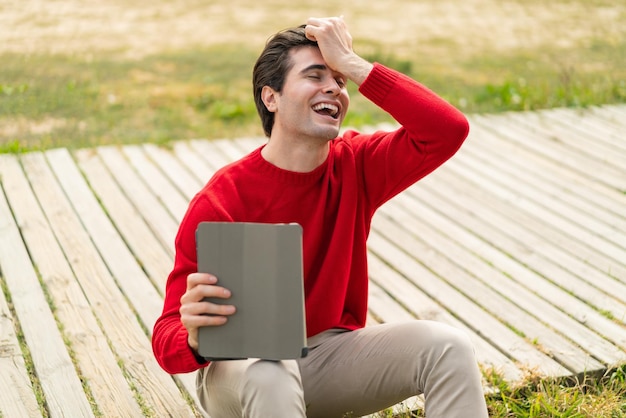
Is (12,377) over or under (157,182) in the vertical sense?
over

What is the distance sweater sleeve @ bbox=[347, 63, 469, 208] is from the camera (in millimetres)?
2408

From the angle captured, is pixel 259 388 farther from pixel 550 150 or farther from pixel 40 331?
pixel 550 150

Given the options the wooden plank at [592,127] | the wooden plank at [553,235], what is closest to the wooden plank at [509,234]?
the wooden plank at [553,235]

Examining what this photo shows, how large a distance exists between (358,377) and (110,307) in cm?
136

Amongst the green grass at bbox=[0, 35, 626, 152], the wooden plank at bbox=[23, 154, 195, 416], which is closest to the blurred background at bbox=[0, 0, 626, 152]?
the green grass at bbox=[0, 35, 626, 152]

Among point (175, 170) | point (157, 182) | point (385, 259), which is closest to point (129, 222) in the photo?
point (157, 182)

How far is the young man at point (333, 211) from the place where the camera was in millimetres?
2221

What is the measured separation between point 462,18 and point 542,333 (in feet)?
22.3

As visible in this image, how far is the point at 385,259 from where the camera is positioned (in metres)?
3.87

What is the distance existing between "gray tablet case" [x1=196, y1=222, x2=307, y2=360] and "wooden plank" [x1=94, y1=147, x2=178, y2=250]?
6.16 feet

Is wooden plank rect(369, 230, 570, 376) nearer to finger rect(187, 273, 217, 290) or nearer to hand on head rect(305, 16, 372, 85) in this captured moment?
hand on head rect(305, 16, 372, 85)

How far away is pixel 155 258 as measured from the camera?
3785 millimetres

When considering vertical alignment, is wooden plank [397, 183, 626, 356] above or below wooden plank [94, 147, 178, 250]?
above

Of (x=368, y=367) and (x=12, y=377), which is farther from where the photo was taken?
(x=12, y=377)
